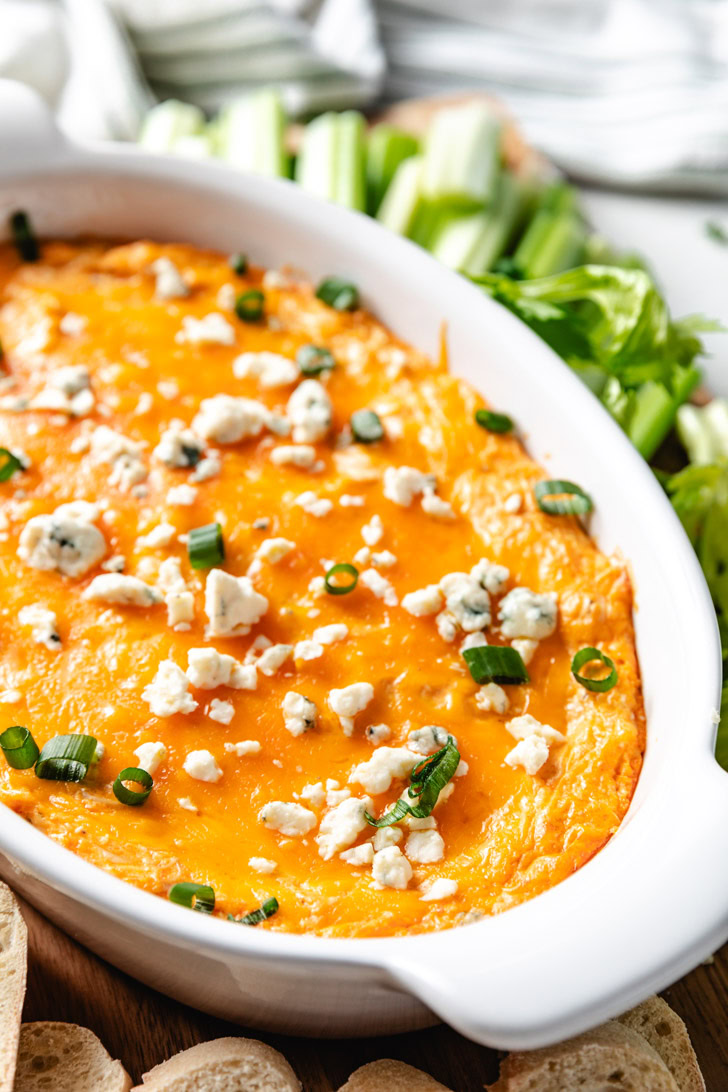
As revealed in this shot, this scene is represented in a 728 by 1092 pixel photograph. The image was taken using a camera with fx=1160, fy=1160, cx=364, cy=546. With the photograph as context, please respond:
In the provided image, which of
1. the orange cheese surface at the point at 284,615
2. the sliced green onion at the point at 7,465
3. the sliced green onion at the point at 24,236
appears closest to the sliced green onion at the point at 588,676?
the orange cheese surface at the point at 284,615

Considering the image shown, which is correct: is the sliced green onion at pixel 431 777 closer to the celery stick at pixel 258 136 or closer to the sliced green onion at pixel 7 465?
the sliced green onion at pixel 7 465

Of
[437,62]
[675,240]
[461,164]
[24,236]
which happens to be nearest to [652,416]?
[461,164]

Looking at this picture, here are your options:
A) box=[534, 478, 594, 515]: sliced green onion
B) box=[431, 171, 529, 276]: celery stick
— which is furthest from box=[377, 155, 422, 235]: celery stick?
box=[534, 478, 594, 515]: sliced green onion

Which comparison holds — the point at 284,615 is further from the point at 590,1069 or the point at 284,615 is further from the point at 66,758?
the point at 590,1069

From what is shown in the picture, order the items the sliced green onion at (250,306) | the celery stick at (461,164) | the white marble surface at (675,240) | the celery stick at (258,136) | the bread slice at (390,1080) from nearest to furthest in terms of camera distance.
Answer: the bread slice at (390,1080)
the sliced green onion at (250,306)
the celery stick at (461,164)
the celery stick at (258,136)
the white marble surface at (675,240)

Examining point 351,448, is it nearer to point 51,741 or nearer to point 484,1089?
point 51,741

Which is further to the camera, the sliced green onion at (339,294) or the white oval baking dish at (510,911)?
the sliced green onion at (339,294)
